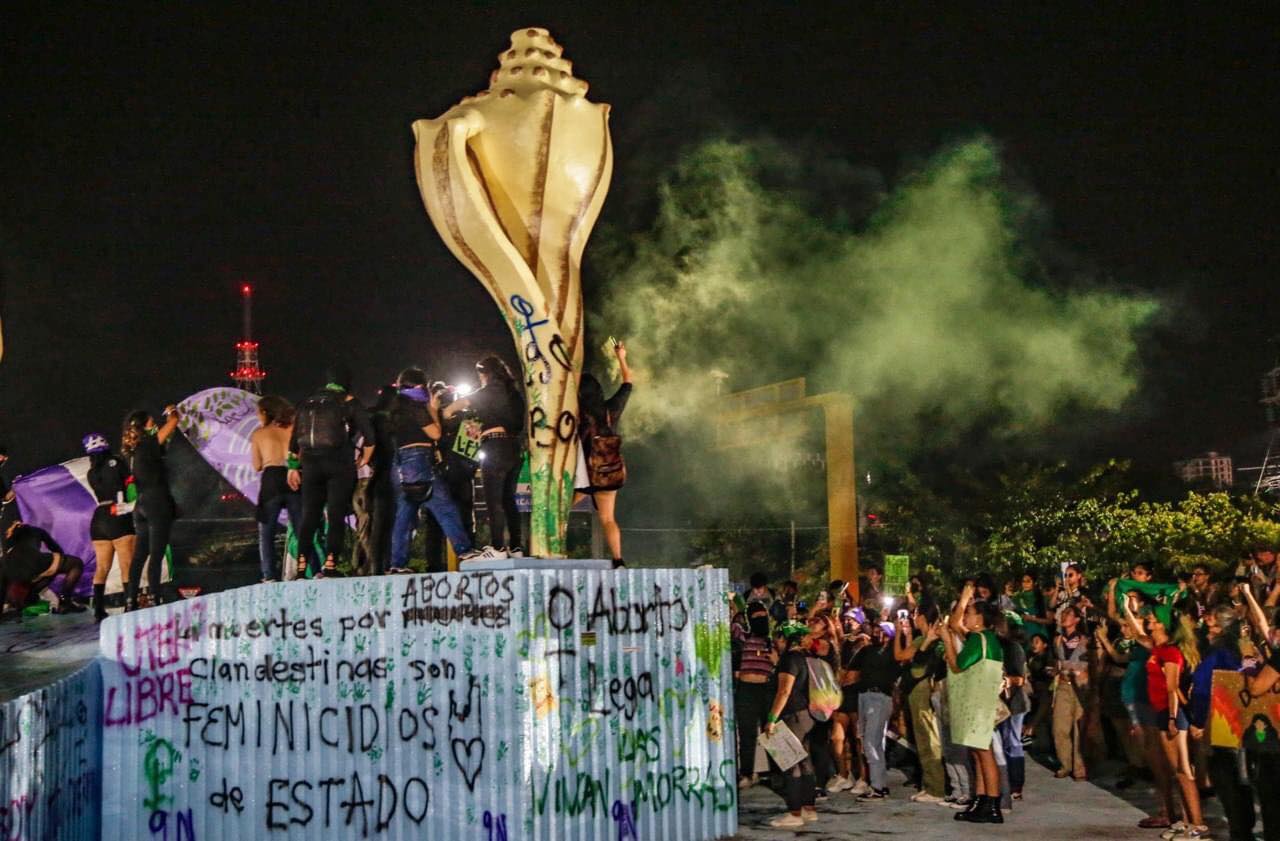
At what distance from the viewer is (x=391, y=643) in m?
8.91

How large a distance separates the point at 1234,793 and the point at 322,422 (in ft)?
23.1

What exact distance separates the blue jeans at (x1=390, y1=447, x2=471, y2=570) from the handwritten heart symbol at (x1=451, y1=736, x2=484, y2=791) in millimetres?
2156

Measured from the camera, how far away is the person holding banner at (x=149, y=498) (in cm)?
1129

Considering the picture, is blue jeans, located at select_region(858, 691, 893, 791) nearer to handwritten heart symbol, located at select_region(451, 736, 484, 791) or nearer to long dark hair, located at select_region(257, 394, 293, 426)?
handwritten heart symbol, located at select_region(451, 736, 484, 791)

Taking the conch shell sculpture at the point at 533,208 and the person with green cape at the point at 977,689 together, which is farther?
the person with green cape at the point at 977,689

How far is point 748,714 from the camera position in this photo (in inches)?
481

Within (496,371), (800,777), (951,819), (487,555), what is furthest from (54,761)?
(951,819)

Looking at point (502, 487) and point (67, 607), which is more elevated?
point (502, 487)

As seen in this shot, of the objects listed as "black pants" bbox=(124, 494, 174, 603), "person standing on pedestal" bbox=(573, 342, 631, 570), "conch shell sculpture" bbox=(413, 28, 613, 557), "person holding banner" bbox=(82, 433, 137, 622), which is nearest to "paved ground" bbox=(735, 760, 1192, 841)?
"person standing on pedestal" bbox=(573, 342, 631, 570)

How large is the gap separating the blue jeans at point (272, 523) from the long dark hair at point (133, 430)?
1259 millimetres

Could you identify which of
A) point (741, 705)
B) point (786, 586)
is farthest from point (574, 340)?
point (786, 586)

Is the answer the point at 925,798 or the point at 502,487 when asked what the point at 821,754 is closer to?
the point at 925,798

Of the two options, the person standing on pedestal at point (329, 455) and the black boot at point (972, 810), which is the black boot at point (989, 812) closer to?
the black boot at point (972, 810)

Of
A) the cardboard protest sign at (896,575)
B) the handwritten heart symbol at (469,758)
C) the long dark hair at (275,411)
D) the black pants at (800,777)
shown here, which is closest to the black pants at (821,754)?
the black pants at (800,777)
